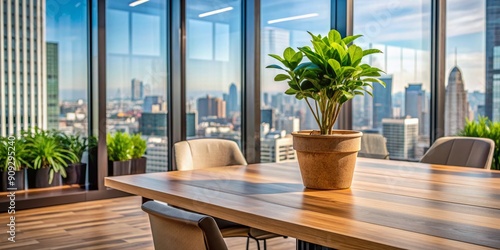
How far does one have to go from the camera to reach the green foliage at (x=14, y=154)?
4.28 meters

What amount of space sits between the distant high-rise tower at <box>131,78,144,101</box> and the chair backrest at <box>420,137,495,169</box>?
3161mm

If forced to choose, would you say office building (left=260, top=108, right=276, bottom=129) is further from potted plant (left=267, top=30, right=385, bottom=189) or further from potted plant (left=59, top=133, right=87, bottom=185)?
potted plant (left=267, top=30, right=385, bottom=189)

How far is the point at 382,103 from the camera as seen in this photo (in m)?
5.11

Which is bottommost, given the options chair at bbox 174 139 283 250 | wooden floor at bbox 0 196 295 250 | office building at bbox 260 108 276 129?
wooden floor at bbox 0 196 295 250

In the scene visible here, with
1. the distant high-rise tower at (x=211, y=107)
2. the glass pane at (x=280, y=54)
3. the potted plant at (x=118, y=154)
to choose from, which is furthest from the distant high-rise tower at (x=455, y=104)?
the potted plant at (x=118, y=154)

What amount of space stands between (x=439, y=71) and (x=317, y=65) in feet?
11.7

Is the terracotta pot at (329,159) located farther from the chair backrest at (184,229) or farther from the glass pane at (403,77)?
the glass pane at (403,77)

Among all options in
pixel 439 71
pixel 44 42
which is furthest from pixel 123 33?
pixel 439 71

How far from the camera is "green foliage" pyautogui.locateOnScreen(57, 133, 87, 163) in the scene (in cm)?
474

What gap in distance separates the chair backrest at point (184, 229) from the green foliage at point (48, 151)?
11.8 feet

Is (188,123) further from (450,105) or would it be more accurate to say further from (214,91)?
(450,105)

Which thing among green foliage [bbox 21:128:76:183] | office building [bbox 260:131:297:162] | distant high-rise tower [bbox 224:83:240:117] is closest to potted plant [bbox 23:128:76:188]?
green foliage [bbox 21:128:76:183]

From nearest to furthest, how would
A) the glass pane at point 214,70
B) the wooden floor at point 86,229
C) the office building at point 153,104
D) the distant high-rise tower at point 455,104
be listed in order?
1. the wooden floor at point 86,229
2. the distant high-rise tower at point 455,104
3. the office building at point 153,104
4. the glass pane at point 214,70

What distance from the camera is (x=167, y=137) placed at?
520 centimetres
